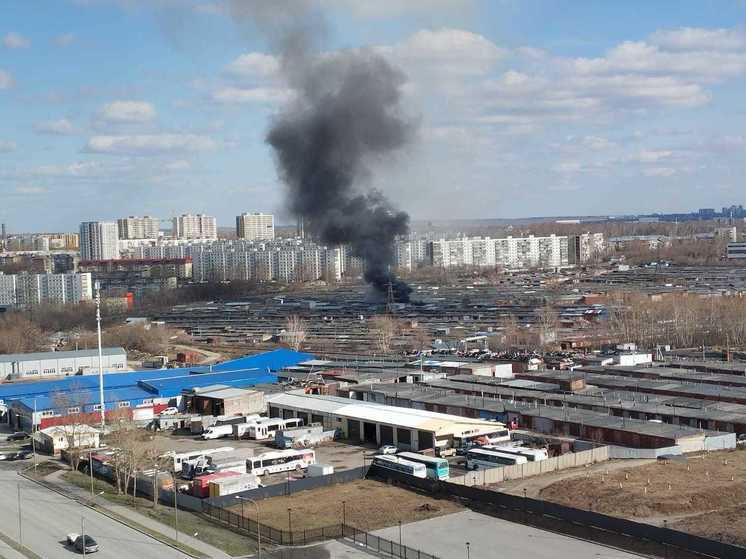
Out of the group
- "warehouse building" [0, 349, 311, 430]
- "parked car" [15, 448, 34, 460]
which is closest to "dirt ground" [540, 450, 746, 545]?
"parked car" [15, 448, 34, 460]

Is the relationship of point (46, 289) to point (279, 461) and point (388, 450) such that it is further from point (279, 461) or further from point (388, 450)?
point (388, 450)

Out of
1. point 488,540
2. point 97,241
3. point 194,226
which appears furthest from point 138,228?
point 488,540

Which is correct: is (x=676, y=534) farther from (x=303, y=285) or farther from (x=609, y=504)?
(x=303, y=285)

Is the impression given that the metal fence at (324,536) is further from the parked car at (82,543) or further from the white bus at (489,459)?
the white bus at (489,459)

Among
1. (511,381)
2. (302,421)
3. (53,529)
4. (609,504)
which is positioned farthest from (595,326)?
(53,529)

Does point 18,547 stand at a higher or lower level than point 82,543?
lower
